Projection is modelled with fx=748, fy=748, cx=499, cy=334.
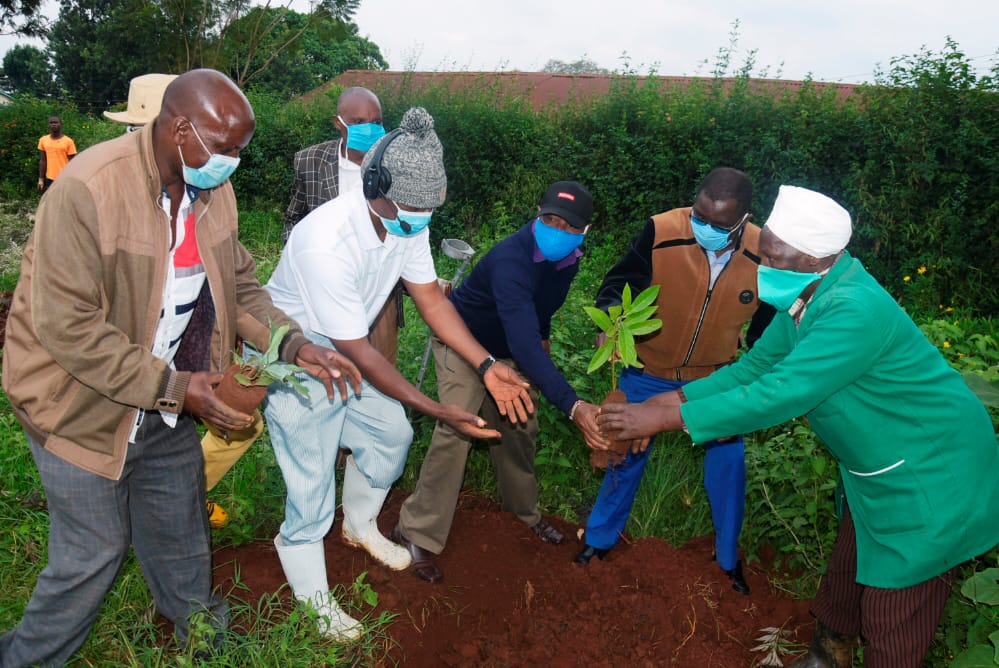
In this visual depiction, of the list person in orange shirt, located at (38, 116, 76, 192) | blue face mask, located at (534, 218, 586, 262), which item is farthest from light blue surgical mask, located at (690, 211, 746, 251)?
person in orange shirt, located at (38, 116, 76, 192)

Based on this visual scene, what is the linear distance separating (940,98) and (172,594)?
691 centimetres

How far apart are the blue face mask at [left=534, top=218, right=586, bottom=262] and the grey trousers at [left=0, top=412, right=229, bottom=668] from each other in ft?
5.46

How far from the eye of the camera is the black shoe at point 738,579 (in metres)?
3.46

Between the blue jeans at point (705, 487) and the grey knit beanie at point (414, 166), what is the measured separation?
1.52 meters

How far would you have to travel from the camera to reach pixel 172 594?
2787 mm

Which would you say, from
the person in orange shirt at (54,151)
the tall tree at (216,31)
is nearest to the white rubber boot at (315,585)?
the person in orange shirt at (54,151)

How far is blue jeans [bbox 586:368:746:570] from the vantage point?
11.2 feet

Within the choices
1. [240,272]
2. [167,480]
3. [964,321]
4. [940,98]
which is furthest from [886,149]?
[167,480]

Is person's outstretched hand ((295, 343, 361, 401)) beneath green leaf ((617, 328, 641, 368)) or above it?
beneath

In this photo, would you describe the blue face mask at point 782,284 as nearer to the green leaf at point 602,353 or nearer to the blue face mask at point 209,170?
the green leaf at point 602,353

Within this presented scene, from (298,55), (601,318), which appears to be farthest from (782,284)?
(298,55)

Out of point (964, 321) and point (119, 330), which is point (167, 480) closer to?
point (119, 330)

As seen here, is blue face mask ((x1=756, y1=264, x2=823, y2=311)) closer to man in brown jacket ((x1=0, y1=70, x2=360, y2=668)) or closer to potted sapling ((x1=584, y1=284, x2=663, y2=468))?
potted sapling ((x1=584, y1=284, x2=663, y2=468))

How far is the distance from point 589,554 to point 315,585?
4.61ft
